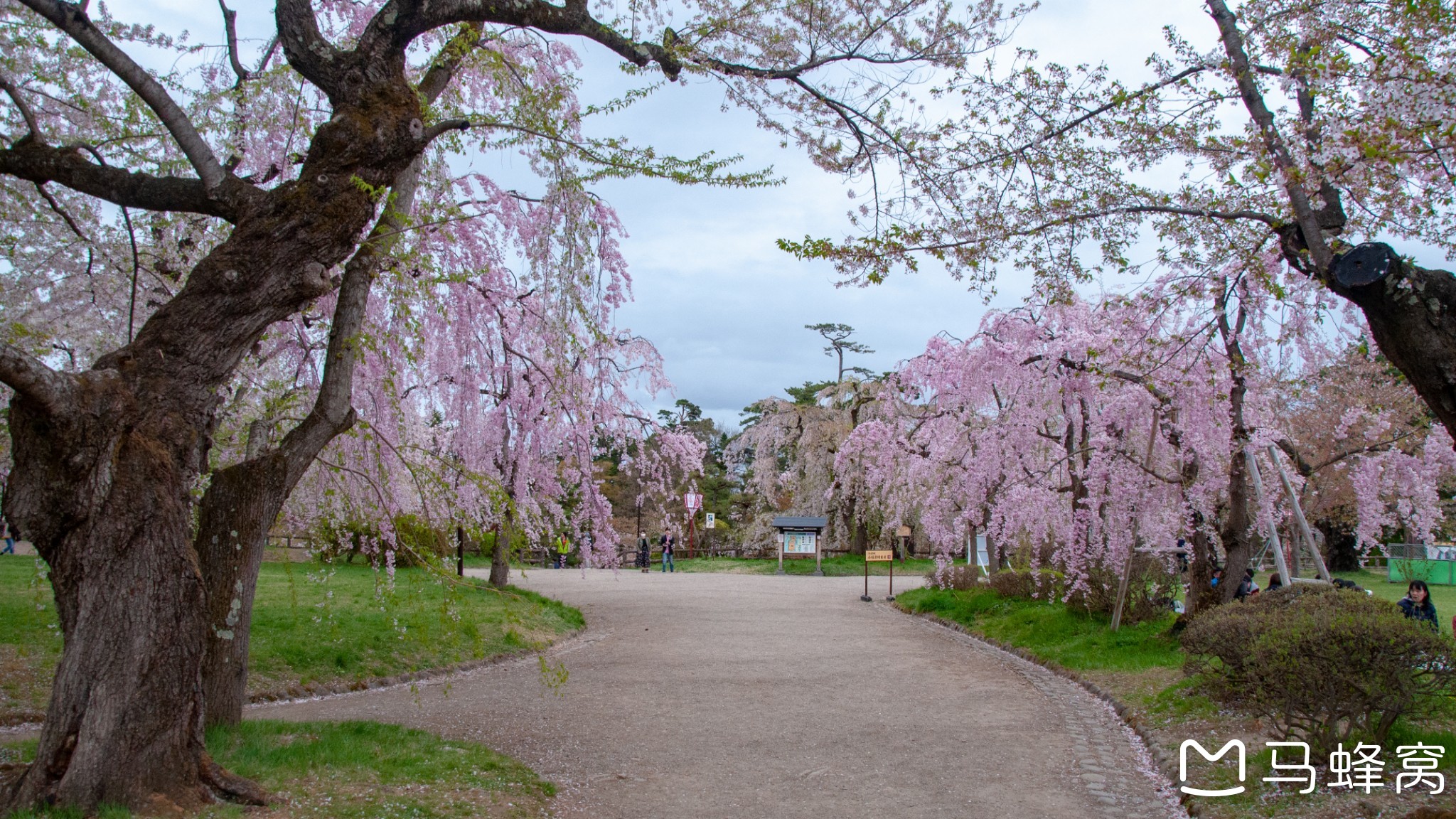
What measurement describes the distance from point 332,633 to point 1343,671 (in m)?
7.87

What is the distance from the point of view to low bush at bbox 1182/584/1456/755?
495cm

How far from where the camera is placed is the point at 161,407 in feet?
13.6

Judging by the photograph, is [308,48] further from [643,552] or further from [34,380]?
[643,552]

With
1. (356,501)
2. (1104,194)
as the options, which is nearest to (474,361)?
(356,501)

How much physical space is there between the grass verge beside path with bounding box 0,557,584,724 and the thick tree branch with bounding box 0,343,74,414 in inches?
68.1

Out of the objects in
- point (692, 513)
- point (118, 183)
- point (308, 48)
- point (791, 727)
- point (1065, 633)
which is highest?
point (308, 48)

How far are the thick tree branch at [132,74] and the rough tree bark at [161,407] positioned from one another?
0.03 feet

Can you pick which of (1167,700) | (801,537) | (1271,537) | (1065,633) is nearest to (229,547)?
(1167,700)

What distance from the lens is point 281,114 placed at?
7.15 meters

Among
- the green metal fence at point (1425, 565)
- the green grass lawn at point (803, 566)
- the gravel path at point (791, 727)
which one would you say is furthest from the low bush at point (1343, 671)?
the green metal fence at point (1425, 565)

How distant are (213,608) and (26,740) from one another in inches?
54.0

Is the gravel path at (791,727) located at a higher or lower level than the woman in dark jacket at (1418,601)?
lower

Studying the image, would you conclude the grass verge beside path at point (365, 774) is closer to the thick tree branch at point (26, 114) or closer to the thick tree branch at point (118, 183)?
the thick tree branch at point (118, 183)

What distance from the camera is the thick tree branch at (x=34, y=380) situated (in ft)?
11.5
